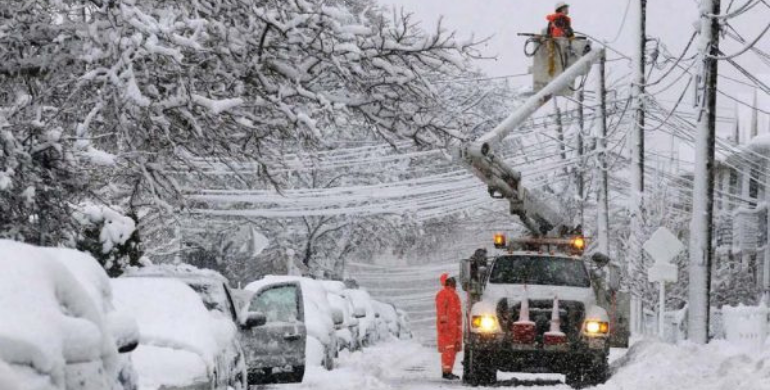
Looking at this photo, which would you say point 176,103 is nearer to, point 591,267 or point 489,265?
point 489,265

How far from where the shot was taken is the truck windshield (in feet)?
65.1

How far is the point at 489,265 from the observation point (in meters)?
20.9

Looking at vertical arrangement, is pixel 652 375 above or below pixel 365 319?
below

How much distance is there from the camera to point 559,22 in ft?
78.8

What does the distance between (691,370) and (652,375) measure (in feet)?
1.69

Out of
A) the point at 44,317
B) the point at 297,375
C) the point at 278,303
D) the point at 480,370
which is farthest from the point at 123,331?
the point at 480,370

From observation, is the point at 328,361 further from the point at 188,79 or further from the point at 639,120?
the point at 639,120

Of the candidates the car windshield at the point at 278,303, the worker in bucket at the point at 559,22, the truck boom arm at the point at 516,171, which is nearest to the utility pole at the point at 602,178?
the truck boom arm at the point at 516,171

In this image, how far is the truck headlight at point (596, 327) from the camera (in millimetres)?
18469

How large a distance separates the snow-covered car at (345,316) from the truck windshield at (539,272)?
270 inches

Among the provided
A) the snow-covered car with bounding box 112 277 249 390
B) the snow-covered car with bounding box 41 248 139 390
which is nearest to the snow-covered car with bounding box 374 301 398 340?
the snow-covered car with bounding box 112 277 249 390

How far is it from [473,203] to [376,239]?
43.0ft

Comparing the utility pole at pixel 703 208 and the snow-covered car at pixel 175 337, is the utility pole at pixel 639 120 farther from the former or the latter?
the snow-covered car at pixel 175 337

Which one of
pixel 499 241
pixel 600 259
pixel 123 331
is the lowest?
pixel 123 331
